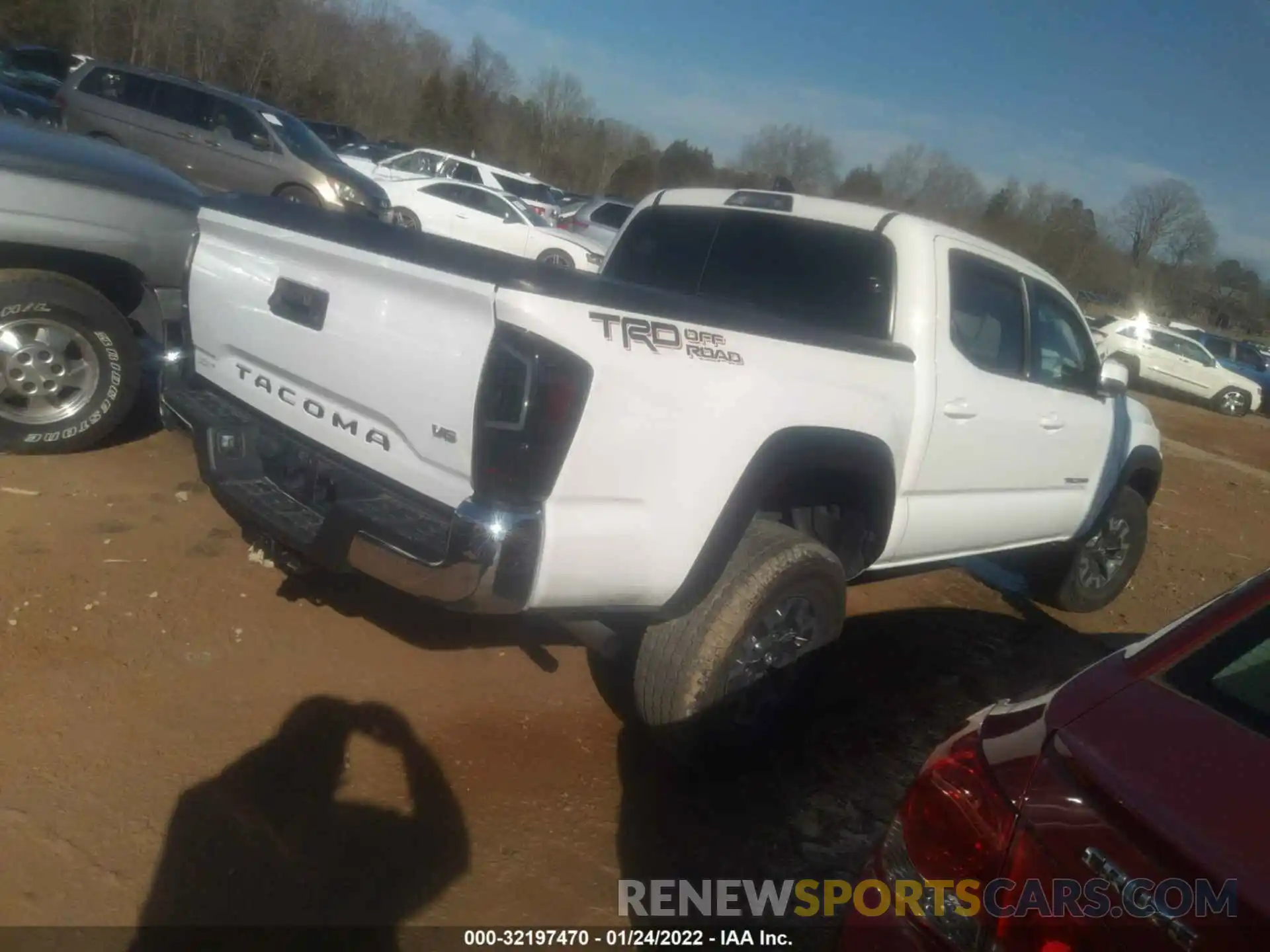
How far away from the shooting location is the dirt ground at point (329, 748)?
9.05 ft

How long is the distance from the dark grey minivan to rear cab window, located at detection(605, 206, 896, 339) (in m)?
9.99

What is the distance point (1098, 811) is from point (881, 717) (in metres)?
2.85

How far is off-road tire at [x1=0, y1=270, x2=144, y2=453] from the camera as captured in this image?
14.9 feet

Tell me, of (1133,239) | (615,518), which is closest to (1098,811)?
(615,518)

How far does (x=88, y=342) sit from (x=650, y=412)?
134 inches

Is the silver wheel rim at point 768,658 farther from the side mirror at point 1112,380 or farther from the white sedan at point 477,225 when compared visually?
the white sedan at point 477,225

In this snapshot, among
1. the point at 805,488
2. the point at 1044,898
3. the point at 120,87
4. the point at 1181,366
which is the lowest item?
the point at 1044,898

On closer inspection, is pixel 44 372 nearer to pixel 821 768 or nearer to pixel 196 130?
pixel 821 768

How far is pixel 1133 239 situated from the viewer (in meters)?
61.6

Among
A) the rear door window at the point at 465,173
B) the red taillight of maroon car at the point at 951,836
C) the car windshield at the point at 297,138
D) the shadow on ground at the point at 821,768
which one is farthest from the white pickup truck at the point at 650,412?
the rear door window at the point at 465,173

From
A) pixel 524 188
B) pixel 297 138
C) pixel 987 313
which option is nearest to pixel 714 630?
pixel 987 313

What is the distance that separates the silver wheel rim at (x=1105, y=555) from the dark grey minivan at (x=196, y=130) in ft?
36.3

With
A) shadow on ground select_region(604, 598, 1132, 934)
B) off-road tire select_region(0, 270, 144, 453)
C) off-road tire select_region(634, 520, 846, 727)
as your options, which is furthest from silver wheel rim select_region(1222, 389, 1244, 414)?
off-road tire select_region(0, 270, 144, 453)

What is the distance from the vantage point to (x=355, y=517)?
2826 mm
